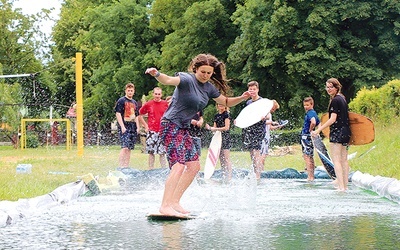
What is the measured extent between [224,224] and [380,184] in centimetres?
401

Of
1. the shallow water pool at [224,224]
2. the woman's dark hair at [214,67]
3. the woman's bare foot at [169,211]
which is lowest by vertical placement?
the shallow water pool at [224,224]

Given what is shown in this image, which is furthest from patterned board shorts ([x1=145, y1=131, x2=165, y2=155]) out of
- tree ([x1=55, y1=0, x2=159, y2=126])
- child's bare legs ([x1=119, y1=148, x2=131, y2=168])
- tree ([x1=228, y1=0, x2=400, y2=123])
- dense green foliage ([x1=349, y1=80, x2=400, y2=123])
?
tree ([x1=55, y1=0, x2=159, y2=126])

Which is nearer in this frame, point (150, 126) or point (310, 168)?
point (310, 168)

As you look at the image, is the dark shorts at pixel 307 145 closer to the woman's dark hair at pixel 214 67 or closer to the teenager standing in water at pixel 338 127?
the teenager standing in water at pixel 338 127

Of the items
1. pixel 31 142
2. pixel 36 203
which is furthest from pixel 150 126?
pixel 31 142

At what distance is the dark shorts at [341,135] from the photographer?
10.4 meters

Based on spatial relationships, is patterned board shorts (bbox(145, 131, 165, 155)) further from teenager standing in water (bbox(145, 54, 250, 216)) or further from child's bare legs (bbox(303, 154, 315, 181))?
teenager standing in water (bbox(145, 54, 250, 216))

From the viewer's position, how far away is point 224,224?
259 inches

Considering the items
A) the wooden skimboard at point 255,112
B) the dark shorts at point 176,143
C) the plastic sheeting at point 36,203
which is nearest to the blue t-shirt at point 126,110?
the wooden skimboard at point 255,112

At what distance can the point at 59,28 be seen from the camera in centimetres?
5738

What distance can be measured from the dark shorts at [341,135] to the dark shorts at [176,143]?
370 cm

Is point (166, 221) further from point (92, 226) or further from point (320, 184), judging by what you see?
point (320, 184)

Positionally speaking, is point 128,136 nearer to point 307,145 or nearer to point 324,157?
point 307,145

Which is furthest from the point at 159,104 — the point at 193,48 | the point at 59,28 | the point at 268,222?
the point at 59,28
